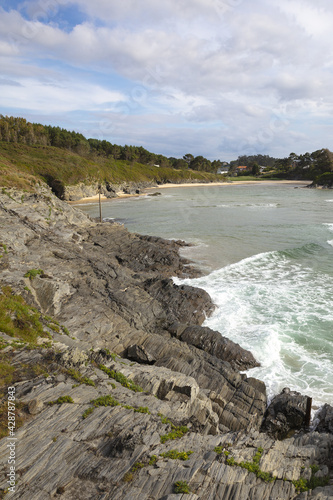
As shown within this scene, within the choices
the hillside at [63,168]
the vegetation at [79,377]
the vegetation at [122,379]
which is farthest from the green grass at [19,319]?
the hillside at [63,168]

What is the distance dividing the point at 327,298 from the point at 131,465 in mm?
18005

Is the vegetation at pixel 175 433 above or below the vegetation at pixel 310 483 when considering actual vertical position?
above

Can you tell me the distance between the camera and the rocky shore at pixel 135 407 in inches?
239

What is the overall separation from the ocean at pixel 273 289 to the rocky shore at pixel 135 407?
1.41 metres

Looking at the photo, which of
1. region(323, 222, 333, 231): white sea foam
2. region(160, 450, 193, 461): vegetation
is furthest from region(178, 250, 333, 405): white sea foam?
region(323, 222, 333, 231): white sea foam

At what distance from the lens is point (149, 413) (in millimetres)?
7891

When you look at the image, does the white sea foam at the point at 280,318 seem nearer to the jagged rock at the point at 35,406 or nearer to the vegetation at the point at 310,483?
the vegetation at the point at 310,483

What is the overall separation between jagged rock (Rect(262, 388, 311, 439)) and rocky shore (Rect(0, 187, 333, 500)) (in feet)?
0.12

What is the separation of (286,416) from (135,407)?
6.03m

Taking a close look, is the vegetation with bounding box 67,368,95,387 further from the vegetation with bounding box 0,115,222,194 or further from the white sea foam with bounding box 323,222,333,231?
the vegetation with bounding box 0,115,222,194

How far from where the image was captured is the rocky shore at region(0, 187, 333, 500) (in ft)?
19.9

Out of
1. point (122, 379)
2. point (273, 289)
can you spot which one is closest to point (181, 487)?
point (122, 379)

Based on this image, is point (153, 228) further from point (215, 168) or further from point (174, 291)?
point (215, 168)

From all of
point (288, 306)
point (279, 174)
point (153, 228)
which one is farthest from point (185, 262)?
point (279, 174)
